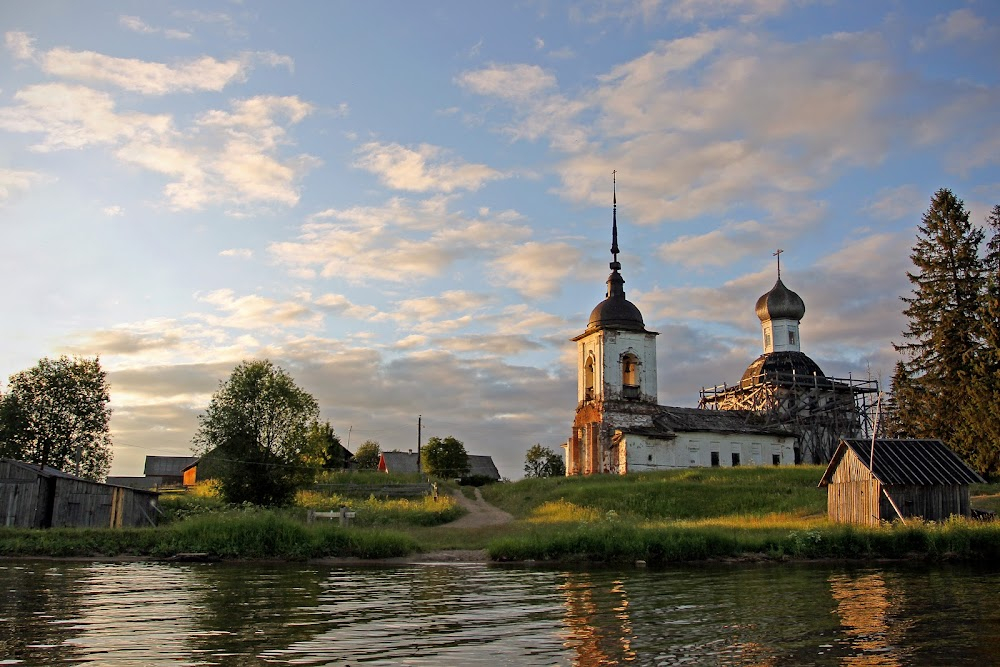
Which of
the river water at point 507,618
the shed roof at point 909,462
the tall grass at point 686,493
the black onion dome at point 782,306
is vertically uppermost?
the black onion dome at point 782,306

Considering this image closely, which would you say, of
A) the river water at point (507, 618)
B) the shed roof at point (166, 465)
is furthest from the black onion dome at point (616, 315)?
the shed roof at point (166, 465)

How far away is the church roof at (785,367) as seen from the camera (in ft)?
219

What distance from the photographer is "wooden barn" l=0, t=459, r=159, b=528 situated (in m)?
35.5

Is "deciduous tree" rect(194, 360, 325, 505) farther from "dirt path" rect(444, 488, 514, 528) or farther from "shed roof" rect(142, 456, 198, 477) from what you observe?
"shed roof" rect(142, 456, 198, 477)

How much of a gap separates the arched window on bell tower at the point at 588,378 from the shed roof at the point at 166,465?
54.8 metres

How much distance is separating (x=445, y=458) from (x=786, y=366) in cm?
3276

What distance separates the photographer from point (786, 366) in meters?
67.8

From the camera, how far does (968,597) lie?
52.0 feet

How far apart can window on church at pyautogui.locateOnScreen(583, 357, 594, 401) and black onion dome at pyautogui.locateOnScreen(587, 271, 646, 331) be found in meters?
2.71

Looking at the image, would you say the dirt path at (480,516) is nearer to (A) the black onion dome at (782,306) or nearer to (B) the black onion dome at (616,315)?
(B) the black onion dome at (616,315)

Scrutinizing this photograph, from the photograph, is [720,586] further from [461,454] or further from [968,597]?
[461,454]

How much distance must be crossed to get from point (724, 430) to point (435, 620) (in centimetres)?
4837

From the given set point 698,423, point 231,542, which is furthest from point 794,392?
point 231,542

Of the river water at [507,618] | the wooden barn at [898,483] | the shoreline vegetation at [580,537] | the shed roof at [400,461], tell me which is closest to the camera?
the river water at [507,618]
